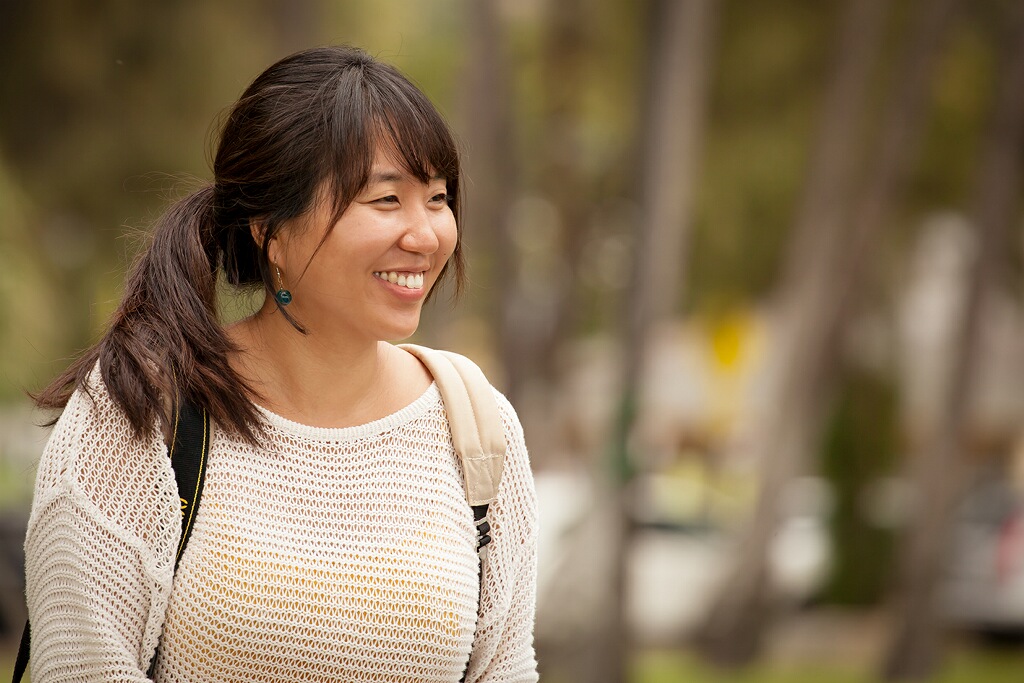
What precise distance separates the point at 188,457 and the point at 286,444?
0.62 feet

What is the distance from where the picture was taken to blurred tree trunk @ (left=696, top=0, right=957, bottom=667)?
11.8 metres

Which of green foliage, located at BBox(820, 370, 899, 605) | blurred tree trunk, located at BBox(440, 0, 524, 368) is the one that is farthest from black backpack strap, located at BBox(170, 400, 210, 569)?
green foliage, located at BBox(820, 370, 899, 605)

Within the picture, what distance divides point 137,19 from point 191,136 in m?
1.28

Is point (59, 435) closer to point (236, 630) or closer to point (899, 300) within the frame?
point (236, 630)

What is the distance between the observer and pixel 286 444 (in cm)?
242

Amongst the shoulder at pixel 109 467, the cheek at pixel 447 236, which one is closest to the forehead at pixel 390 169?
the cheek at pixel 447 236

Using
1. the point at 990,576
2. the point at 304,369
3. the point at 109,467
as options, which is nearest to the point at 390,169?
the point at 304,369

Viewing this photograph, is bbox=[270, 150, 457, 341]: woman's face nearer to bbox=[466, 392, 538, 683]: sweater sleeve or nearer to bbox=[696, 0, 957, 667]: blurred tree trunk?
bbox=[466, 392, 538, 683]: sweater sleeve

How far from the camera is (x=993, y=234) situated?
38.0ft

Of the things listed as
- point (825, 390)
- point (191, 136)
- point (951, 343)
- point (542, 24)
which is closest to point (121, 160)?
point (191, 136)

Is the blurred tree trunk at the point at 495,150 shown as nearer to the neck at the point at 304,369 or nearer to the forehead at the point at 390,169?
the neck at the point at 304,369

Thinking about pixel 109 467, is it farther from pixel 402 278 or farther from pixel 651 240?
pixel 651 240

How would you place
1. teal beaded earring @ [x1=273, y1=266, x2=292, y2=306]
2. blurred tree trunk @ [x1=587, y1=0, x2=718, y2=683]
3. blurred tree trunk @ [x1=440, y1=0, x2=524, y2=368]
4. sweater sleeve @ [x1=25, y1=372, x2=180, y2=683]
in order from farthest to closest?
1. blurred tree trunk @ [x1=440, y1=0, x2=524, y2=368]
2. blurred tree trunk @ [x1=587, y1=0, x2=718, y2=683]
3. teal beaded earring @ [x1=273, y1=266, x2=292, y2=306]
4. sweater sleeve @ [x1=25, y1=372, x2=180, y2=683]

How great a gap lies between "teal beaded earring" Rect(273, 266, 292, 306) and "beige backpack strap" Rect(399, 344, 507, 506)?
12.8 inches
